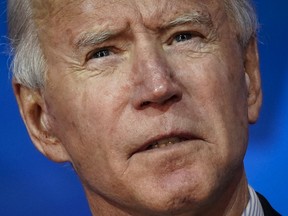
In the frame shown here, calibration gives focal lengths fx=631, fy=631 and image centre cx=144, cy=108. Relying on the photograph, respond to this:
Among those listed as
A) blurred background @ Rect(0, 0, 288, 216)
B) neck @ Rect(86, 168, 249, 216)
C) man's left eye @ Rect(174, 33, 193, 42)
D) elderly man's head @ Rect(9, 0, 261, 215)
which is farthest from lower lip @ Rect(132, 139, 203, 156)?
blurred background @ Rect(0, 0, 288, 216)

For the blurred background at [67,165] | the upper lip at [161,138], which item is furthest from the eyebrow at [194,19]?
the blurred background at [67,165]

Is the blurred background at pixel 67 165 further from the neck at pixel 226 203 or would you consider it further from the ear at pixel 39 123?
the neck at pixel 226 203

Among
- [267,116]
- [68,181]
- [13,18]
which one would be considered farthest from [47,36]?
[267,116]

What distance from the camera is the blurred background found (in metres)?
2.10

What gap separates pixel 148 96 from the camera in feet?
4.31

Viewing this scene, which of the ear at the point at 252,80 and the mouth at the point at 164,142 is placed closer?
the mouth at the point at 164,142

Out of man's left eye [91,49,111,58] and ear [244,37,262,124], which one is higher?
man's left eye [91,49,111,58]

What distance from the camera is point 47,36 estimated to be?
151cm

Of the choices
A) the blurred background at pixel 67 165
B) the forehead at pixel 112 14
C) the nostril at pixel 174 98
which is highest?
the forehead at pixel 112 14

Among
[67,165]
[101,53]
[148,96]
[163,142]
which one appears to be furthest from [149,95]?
[67,165]

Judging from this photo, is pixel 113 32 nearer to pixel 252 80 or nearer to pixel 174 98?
pixel 174 98

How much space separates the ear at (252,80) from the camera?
1.58 metres

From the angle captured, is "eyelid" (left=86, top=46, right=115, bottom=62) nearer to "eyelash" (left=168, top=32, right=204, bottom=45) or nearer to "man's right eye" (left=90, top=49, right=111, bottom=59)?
"man's right eye" (left=90, top=49, right=111, bottom=59)

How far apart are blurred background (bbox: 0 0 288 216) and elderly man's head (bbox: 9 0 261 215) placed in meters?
0.54
